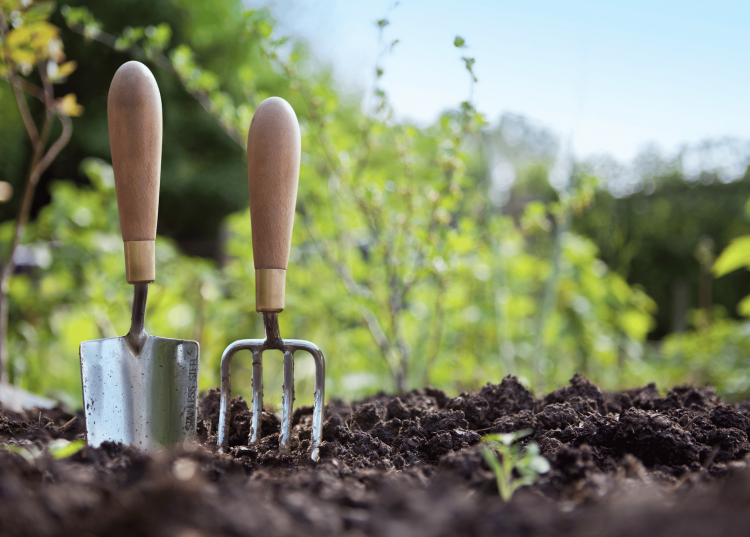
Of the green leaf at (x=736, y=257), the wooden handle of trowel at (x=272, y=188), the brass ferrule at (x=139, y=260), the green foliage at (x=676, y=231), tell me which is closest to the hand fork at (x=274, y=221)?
the wooden handle of trowel at (x=272, y=188)

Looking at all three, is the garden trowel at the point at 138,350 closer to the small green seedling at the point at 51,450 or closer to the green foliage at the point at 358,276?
the small green seedling at the point at 51,450

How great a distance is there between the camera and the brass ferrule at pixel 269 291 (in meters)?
0.92

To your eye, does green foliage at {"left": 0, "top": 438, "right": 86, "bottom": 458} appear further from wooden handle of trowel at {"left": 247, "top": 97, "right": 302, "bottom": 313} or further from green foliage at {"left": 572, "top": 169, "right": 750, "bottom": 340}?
green foliage at {"left": 572, "top": 169, "right": 750, "bottom": 340}

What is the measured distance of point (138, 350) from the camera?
3.31 feet

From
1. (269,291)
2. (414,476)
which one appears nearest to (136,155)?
(269,291)

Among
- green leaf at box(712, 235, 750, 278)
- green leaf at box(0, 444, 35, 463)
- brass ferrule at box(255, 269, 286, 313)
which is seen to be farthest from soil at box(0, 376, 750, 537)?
green leaf at box(712, 235, 750, 278)

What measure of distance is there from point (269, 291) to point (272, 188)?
0.18m

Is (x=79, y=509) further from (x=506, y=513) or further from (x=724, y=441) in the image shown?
(x=724, y=441)

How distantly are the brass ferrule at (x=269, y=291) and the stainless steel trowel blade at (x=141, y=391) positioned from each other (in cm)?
21

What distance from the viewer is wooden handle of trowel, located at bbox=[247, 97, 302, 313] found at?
89 cm

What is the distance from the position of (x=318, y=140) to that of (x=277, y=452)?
3.53 feet

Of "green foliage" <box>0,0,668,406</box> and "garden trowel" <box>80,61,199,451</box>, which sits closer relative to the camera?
"garden trowel" <box>80,61,199,451</box>


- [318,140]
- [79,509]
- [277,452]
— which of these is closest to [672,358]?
[318,140]

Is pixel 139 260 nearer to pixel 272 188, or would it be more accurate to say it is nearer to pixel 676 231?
pixel 272 188
